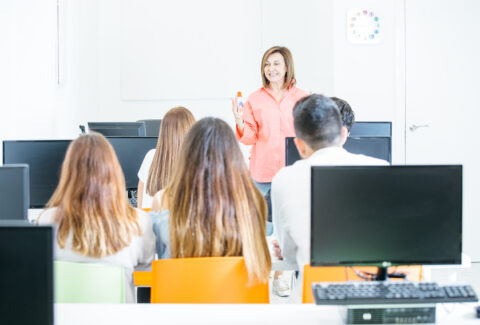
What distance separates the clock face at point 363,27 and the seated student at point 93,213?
3.62 m

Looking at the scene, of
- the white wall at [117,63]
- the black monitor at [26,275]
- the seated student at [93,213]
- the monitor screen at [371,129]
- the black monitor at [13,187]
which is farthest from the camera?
the white wall at [117,63]

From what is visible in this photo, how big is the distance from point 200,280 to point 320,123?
2.45 feet

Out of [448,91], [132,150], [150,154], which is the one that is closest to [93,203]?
[150,154]

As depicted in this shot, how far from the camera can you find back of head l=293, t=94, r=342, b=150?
7.16ft

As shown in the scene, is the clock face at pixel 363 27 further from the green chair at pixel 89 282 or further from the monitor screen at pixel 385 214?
the green chair at pixel 89 282

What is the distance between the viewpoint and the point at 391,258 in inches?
65.9

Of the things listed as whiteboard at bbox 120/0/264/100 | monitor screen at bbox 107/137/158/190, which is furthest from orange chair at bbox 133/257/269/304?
whiteboard at bbox 120/0/264/100

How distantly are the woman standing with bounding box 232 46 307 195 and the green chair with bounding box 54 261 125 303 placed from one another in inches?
93.2

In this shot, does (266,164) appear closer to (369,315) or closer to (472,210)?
(472,210)

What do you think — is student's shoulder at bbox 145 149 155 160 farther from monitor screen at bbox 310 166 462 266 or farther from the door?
the door

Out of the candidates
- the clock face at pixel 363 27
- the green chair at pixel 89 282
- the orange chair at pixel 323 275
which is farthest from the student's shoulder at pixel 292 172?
the clock face at pixel 363 27

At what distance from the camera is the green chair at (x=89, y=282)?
1.69 metres

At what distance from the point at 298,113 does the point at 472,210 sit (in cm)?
328

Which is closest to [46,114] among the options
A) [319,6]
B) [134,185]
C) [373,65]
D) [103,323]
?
[134,185]
